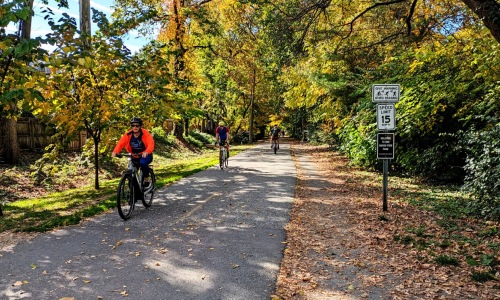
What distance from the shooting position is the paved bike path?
13.6 feet

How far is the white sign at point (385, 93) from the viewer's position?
8.09 m

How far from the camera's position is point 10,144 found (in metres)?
14.2

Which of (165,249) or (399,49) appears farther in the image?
(399,49)

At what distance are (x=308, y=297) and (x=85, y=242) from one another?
3.68 metres

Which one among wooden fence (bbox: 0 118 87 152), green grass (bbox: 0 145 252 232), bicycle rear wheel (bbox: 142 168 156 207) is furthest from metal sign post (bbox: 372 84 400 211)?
wooden fence (bbox: 0 118 87 152)

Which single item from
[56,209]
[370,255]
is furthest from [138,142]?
[370,255]

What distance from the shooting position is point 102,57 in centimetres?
1062

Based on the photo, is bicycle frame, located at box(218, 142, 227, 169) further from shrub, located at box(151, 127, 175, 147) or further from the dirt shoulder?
shrub, located at box(151, 127, 175, 147)

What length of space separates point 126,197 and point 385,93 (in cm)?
584

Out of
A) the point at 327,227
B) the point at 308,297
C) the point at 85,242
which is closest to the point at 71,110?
the point at 85,242

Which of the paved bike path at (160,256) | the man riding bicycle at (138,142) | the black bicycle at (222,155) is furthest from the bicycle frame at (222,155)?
the man riding bicycle at (138,142)

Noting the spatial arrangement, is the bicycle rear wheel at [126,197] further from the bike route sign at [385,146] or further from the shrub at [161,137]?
the shrub at [161,137]

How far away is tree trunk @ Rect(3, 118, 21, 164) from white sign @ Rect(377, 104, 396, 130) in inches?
517

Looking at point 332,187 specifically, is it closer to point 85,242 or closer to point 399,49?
point 399,49
